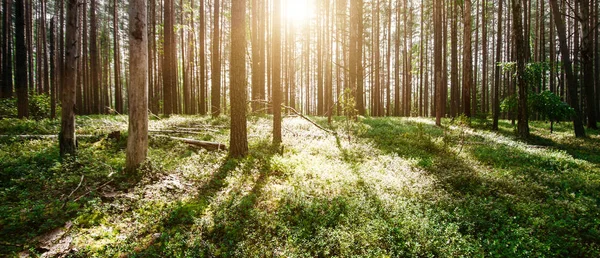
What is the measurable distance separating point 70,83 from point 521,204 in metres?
10.7

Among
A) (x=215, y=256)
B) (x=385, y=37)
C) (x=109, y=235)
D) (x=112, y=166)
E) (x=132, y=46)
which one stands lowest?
(x=215, y=256)

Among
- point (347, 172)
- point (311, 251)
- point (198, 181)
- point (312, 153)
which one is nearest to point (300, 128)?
point (312, 153)

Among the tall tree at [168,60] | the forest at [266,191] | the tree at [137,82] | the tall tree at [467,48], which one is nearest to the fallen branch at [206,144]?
the forest at [266,191]

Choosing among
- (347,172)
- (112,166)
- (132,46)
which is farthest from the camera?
(347,172)

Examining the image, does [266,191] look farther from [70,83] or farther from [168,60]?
[168,60]

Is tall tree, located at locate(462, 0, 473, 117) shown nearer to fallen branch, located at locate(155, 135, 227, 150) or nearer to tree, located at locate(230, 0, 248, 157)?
tree, located at locate(230, 0, 248, 157)

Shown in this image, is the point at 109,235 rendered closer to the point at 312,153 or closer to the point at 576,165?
the point at 312,153

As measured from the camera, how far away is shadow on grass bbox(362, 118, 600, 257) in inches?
163

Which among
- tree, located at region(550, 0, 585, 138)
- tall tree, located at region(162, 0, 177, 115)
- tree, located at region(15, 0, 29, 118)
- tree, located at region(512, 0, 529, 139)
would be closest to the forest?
tree, located at region(512, 0, 529, 139)

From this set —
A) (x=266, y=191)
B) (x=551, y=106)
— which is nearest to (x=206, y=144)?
(x=266, y=191)

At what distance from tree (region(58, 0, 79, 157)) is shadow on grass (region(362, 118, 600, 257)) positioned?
8.93 meters

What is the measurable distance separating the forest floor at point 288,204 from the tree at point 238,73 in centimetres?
78

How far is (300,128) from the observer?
13.6 meters

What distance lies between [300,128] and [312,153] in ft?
15.5
